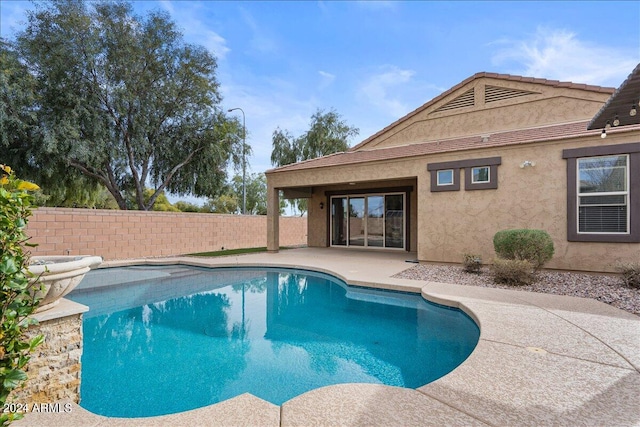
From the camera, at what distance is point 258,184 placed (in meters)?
39.9

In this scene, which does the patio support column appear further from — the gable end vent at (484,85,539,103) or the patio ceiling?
the patio ceiling

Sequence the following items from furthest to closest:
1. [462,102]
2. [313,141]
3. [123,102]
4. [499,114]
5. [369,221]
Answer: [313,141] < [123,102] < [369,221] < [462,102] < [499,114]

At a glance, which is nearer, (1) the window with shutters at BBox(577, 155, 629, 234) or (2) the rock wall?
(2) the rock wall

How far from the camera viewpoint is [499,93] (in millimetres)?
12000

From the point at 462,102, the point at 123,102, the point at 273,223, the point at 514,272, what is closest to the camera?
the point at 514,272

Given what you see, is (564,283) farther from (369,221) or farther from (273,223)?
(273,223)

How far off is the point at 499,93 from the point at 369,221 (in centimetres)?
730

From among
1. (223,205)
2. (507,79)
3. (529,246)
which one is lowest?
(529,246)

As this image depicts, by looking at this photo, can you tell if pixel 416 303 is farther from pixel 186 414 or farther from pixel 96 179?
pixel 96 179

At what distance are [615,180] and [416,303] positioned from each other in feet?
20.2

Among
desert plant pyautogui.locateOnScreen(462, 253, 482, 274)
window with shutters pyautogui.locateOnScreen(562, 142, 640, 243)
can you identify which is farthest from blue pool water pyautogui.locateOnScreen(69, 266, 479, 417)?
window with shutters pyautogui.locateOnScreen(562, 142, 640, 243)

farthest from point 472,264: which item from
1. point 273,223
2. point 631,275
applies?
point 273,223

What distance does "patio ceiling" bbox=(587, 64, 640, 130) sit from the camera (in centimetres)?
449

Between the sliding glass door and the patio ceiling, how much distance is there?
8.59 metres
